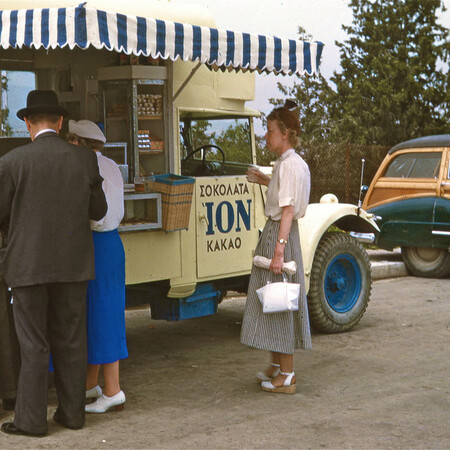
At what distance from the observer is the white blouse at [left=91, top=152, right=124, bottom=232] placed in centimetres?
507

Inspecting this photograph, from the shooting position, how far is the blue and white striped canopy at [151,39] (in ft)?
15.3

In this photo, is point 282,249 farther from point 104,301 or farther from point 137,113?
point 137,113

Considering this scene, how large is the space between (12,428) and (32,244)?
1.03m

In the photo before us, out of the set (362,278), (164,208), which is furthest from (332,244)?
(164,208)

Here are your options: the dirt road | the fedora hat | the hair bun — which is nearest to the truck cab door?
the dirt road

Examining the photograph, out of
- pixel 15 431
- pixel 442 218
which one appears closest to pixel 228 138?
pixel 15 431

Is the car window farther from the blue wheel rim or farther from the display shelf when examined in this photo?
the display shelf

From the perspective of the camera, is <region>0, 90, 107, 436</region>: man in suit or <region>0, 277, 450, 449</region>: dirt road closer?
<region>0, 90, 107, 436</region>: man in suit

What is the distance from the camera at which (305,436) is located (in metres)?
4.77

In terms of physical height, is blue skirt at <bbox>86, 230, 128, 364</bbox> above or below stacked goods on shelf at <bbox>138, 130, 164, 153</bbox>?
below

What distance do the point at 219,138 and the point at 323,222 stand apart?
1.24 m

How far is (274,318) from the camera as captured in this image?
570cm

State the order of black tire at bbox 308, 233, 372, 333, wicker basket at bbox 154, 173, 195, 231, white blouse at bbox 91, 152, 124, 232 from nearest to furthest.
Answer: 1. white blouse at bbox 91, 152, 124, 232
2. wicker basket at bbox 154, 173, 195, 231
3. black tire at bbox 308, 233, 372, 333

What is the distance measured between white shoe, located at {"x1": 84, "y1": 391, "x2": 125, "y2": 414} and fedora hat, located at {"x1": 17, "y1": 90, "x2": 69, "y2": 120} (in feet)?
5.65
